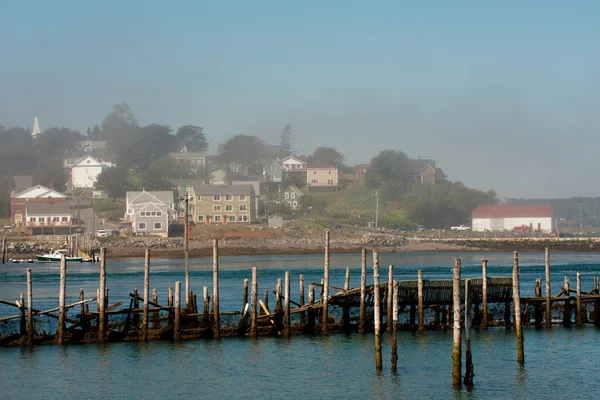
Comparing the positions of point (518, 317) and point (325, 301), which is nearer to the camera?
point (518, 317)

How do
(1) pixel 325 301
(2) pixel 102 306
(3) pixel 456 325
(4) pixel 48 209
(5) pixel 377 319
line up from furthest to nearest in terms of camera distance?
1. (4) pixel 48 209
2. (1) pixel 325 301
3. (2) pixel 102 306
4. (5) pixel 377 319
5. (3) pixel 456 325

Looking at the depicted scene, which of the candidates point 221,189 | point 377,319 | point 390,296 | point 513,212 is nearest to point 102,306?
point 390,296

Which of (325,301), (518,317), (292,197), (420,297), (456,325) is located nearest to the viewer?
(456,325)

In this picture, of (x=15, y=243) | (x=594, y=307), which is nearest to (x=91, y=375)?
(x=594, y=307)

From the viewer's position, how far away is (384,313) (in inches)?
1521

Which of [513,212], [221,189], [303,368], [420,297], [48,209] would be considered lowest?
[303,368]

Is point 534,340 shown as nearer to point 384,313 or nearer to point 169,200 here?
point 384,313

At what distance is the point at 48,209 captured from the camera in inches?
5443

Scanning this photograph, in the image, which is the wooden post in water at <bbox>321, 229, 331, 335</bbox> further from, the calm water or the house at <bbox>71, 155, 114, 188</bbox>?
the house at <bbox>71, 155, 114, 188</bbox>

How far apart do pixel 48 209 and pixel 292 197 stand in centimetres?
5153

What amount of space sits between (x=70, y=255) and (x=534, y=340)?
8178cm

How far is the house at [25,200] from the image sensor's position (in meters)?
143

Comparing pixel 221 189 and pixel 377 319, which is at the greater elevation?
pixel 221 189

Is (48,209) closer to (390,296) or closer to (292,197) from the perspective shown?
(292,197)
